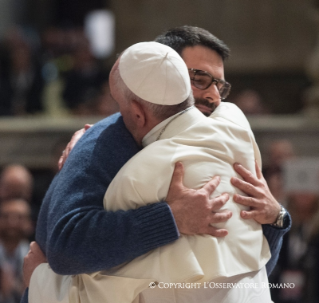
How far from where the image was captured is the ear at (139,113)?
7.70 feet

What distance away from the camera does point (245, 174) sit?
2398mm

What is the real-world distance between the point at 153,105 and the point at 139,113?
61 millimetres

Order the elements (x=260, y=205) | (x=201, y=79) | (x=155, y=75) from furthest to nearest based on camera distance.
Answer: (x=201, y=79) → (x=260, y=205) → (x=155, y=75)

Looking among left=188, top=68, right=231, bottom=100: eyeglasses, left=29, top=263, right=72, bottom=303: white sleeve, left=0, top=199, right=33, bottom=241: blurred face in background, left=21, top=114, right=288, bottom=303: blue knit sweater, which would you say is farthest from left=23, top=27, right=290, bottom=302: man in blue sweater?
left=0, top=199, right=33, bottom=241: blurred face in background

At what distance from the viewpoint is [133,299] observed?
2.26m

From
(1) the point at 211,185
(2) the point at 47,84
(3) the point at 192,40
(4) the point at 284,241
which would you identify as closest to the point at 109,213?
(1) the point at 211,185

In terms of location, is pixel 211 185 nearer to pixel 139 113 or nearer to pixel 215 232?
pixel 215 232

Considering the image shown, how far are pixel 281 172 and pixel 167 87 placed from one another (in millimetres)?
3647

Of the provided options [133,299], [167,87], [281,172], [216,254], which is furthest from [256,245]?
[281,172]

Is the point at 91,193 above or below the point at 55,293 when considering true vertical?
above

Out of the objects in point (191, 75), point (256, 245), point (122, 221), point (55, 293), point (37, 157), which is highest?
point (191, 75)

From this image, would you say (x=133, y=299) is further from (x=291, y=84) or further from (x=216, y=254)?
(x=291, y=84)

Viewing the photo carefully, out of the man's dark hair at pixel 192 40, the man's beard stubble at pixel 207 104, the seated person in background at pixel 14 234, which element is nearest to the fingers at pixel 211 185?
the man's beard stubble at pixel 207 104

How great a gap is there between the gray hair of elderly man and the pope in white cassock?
0.02 metres
